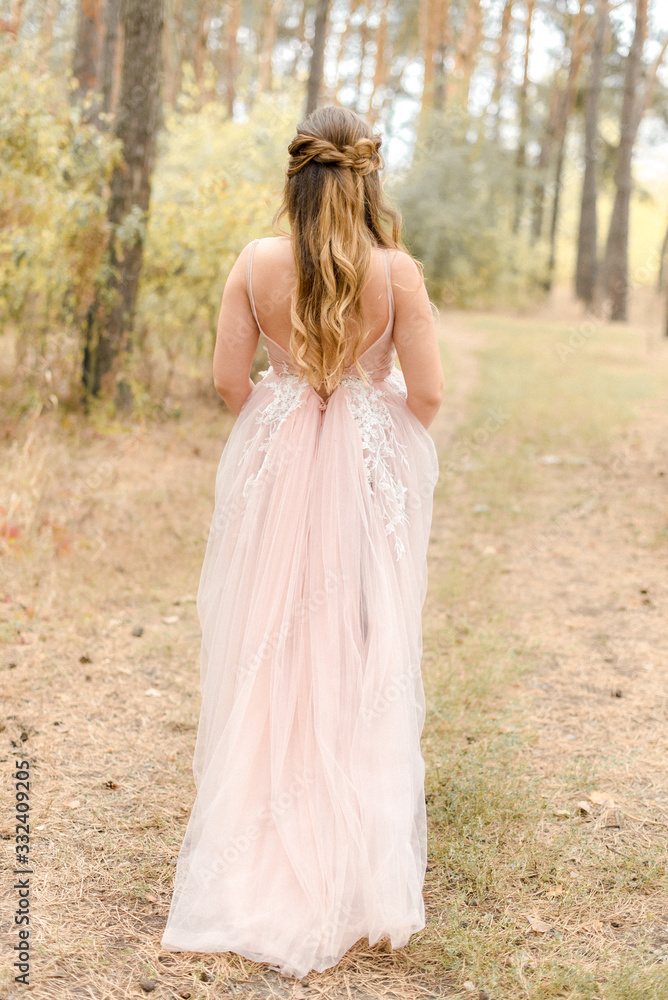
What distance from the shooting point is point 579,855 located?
9.41 ft

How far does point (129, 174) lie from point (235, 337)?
5083 mm

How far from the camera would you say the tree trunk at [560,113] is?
22922mm

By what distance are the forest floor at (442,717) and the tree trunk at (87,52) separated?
5270 mm

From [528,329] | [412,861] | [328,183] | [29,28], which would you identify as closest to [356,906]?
[412,861]

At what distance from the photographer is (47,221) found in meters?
6.61

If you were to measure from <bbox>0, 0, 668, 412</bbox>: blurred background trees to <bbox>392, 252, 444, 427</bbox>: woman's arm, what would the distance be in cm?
66

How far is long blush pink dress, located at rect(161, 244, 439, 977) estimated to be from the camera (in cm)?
238

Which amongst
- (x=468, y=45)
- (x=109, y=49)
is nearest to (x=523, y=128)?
(x=468, y=45)

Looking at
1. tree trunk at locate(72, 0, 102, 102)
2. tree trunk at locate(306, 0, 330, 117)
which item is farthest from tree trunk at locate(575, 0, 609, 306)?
tree trunk at locate(72, 0, 102, 102)

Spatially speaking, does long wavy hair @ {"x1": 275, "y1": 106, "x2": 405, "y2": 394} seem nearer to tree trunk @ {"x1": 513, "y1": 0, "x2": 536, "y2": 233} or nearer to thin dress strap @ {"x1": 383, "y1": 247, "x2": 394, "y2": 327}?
thin dress strap @ {"x1": 383, "y1": 247, "x2": 394, "y2": 327}

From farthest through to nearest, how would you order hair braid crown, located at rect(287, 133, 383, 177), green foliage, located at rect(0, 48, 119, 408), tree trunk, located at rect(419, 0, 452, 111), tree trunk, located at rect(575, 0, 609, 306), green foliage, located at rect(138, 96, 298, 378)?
tree trunk, located at rect(419, 0, 452, 111) < tree trunk, located at rect(575, 0, 609, 306) < green foliage, located at rect(138, 96, 298, 378) < green foliage, located at rect(0, 48, 119, 408) < hair braid crown, located at rect(287, 133, 383, 177)

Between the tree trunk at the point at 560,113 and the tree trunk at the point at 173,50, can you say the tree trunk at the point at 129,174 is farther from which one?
the tree trunk at the point at 560,113

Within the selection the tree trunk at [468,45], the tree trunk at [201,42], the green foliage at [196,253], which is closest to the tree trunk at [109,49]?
the green foliage at [196,253]

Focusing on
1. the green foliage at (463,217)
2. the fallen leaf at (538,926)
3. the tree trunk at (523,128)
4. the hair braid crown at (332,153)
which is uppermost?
the tree trunk at (523,128)
